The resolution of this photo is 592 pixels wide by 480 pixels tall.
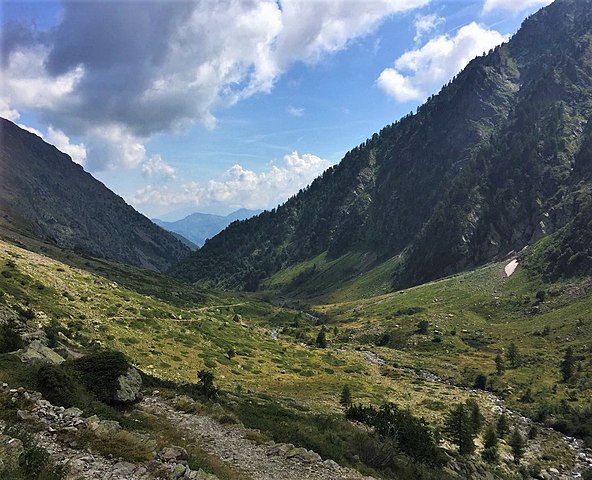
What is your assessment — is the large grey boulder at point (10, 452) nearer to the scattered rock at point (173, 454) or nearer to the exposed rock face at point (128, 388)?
the scattered rock at point (173, 454)

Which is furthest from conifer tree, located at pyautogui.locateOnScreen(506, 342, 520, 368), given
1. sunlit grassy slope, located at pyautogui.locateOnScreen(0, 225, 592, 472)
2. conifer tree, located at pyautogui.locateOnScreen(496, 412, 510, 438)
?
conifer tree, located at pyautogui.locateOnScreen(496, 412, 510, 438)

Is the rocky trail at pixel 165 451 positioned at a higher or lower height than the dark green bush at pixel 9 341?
lower

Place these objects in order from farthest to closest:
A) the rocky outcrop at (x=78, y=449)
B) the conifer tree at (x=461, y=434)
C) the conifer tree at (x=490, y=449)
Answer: the conifer tree at (x=490, y=449), the conifer tree at (x=461, y=434), the rocky outcrop at (x=78, y=449)

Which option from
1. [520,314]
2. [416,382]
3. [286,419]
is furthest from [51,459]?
[520,314]

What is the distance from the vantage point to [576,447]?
5938 cm

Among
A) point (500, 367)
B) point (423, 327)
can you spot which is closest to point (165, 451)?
point (500, 367)

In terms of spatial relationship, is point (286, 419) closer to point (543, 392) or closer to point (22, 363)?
point (22, 363)

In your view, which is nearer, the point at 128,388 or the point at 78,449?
the point at 78,449

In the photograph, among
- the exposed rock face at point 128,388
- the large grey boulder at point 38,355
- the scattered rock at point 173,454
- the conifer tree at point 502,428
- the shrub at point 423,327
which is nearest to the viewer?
the scattered rock at point 173,454

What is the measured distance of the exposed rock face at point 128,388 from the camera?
25234mm

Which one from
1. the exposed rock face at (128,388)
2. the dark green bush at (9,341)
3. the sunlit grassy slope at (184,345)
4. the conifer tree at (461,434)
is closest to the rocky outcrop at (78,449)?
the exposed rock face at (128,388)

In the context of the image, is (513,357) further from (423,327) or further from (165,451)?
→ (165,451)

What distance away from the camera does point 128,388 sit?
26.0 m

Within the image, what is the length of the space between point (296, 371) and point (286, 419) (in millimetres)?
45565
